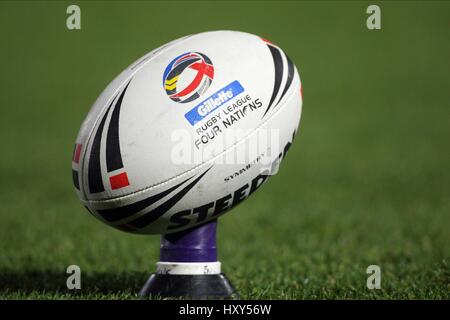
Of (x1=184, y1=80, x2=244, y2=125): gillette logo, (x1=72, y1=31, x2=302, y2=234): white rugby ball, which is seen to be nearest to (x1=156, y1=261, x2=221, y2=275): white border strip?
(x1=72, y1=31, x2=302, y2=234): white rugby ball

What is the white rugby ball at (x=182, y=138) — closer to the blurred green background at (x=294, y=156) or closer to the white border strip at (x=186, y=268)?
the white border strip at (x=186, y=268)

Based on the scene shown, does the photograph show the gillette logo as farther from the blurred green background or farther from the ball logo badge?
the blurred green background

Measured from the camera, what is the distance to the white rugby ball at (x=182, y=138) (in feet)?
12.9

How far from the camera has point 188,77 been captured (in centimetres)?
400

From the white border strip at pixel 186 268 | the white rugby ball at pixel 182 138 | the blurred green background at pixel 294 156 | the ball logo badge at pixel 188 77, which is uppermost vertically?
the ball logo badge at pixel 188 77

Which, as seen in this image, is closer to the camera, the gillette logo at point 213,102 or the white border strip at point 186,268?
the gillette logo at point 213,102

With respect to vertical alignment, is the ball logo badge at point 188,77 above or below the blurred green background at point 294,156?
above

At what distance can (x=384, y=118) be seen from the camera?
16.6 m

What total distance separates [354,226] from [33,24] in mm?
20526

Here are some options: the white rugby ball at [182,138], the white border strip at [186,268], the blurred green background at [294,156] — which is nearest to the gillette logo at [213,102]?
the white rugby ball at [182,138]

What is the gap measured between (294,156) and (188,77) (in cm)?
894

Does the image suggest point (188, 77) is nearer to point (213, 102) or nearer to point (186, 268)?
point (213, 102)

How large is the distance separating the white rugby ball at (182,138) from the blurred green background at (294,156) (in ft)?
2.00
